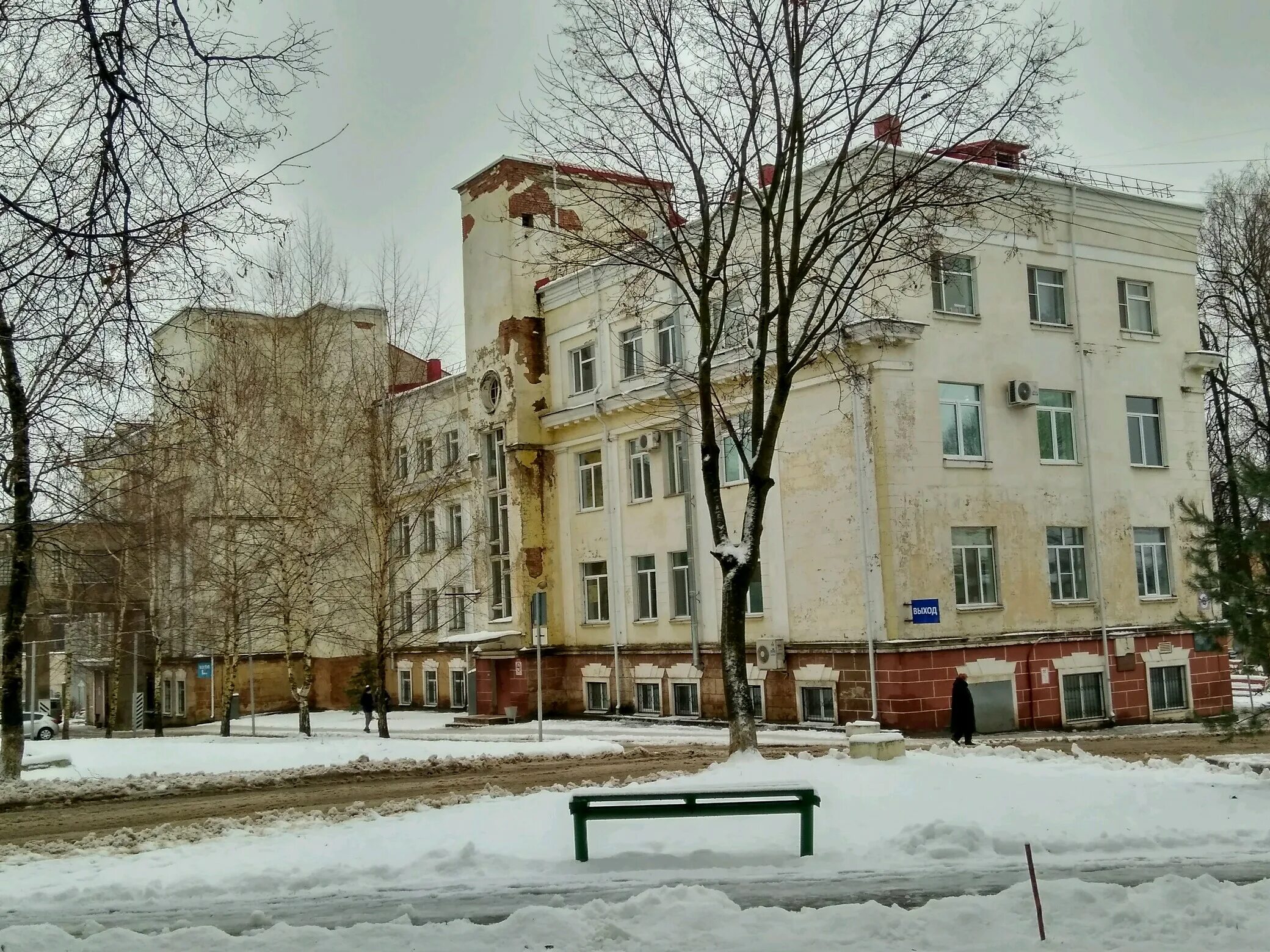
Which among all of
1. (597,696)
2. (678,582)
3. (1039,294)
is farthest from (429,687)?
(1039,294)

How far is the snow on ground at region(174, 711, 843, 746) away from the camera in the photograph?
2703cm

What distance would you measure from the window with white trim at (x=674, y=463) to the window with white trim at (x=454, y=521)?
40.5ft

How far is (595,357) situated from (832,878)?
91.1ft

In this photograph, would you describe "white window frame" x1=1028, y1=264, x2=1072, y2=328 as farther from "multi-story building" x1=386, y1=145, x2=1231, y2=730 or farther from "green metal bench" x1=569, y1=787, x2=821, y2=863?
"green metal bench" x1=569, y1=787, x2=821, y2=863

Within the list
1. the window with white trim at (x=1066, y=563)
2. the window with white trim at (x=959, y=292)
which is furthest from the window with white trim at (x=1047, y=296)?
the window with white trim at (x=1066, y=563)

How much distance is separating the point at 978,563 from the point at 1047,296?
749 centimetres

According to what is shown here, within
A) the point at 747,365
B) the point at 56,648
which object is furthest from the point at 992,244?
the point at 56,648

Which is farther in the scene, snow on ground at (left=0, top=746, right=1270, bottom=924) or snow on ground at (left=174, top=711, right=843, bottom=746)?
snow on ground at (left=174, top=711, right=843, bottom=746)

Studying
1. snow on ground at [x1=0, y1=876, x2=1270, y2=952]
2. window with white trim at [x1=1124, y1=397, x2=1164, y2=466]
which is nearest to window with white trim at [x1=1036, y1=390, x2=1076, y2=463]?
window with white trim at [x1=1124, y1=397, x2=1164, y2=466]

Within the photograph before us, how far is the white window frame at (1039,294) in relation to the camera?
31.1 m

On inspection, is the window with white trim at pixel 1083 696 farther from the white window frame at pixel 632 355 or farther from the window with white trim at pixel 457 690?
the window with white trim at pixel 457 690

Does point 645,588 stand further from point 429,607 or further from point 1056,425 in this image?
point 1056,425

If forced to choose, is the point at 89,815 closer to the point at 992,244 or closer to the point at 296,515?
the point at 296,515

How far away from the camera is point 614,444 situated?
36.2 metres
